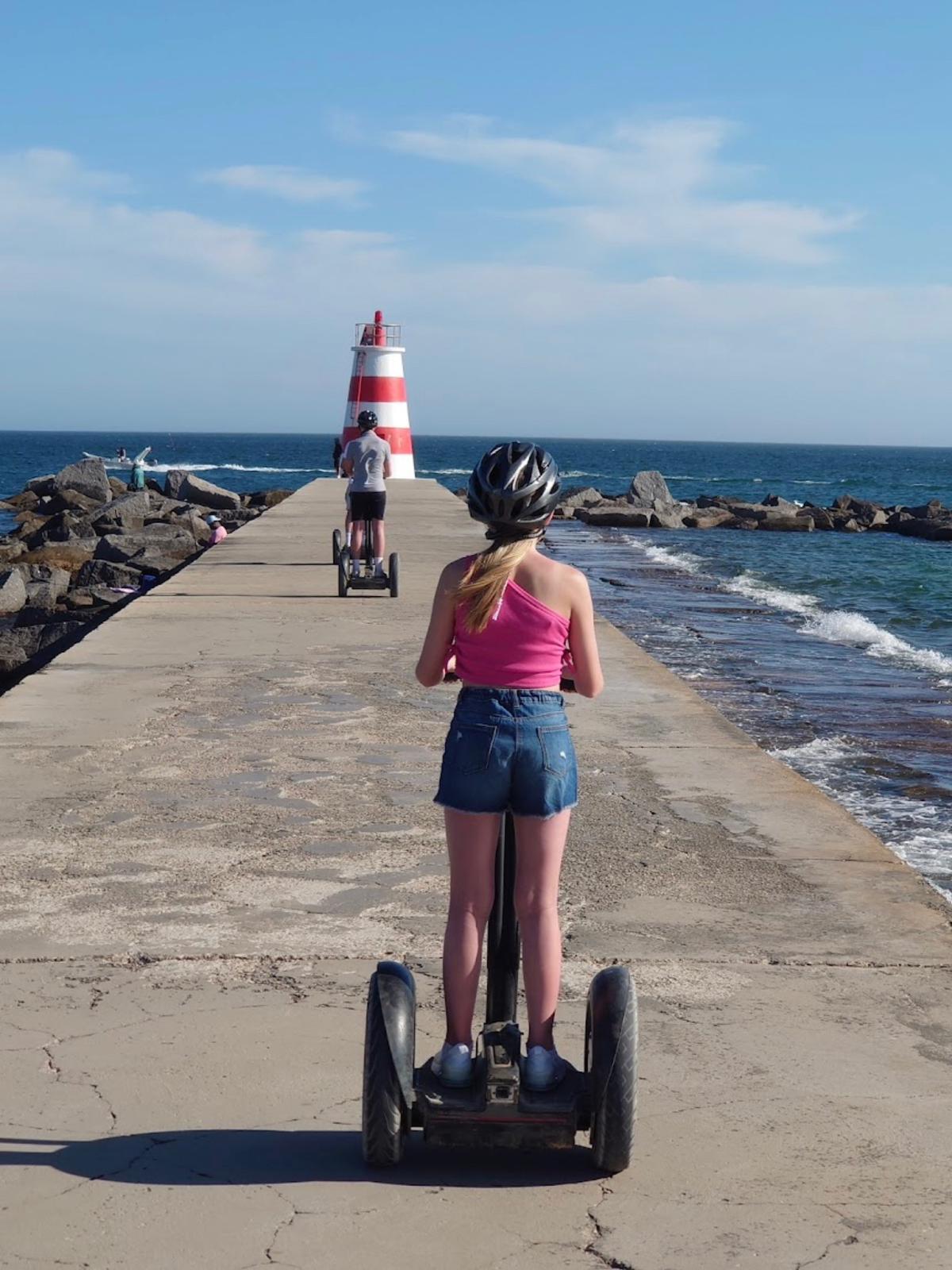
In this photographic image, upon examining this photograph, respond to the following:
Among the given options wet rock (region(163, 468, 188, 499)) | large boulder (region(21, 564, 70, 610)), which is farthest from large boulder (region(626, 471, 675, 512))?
large boulder (region(21, 564, 70, 610))

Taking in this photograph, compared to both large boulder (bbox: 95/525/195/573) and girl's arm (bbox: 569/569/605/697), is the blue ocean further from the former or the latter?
large boulder (bbox: 95/525/195/573)

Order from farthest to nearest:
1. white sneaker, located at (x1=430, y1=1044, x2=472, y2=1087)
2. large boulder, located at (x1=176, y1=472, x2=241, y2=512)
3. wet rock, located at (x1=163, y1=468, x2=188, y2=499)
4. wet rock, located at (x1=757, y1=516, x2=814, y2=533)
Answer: wet rock, located at (x1=757, y1=516, x2=814, y2=533), wet rock, located at (x1=163, y1=468, x2=188, y2=499), large boulder, located at (x1=176, y1=472, x2=241, y2=512), white sneaker, located at (x1=430, y1=1044, x2=472, y2=1087)

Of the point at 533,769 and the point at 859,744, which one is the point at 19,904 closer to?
the point at 533,769

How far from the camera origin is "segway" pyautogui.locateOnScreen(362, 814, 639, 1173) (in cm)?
329

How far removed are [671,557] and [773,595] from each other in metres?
6.72

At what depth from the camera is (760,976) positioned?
181 inches

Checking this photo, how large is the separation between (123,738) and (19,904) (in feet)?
8.31

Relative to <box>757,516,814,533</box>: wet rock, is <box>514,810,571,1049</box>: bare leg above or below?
above

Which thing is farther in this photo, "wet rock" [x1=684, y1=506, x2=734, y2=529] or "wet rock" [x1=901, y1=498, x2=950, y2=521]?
"wet rock" [x1=901, y1=498, x2=950, y2=521]

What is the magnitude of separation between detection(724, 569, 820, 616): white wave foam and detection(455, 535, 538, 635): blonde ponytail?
17.7m

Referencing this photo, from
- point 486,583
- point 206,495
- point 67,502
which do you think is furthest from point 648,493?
point 486,583

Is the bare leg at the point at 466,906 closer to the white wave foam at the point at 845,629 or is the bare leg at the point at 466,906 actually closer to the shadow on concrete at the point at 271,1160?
the shadow on concrete at the point at 271,1160

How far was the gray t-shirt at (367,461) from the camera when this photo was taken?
44.0ft

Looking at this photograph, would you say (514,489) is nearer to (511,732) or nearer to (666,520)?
(511,732)
